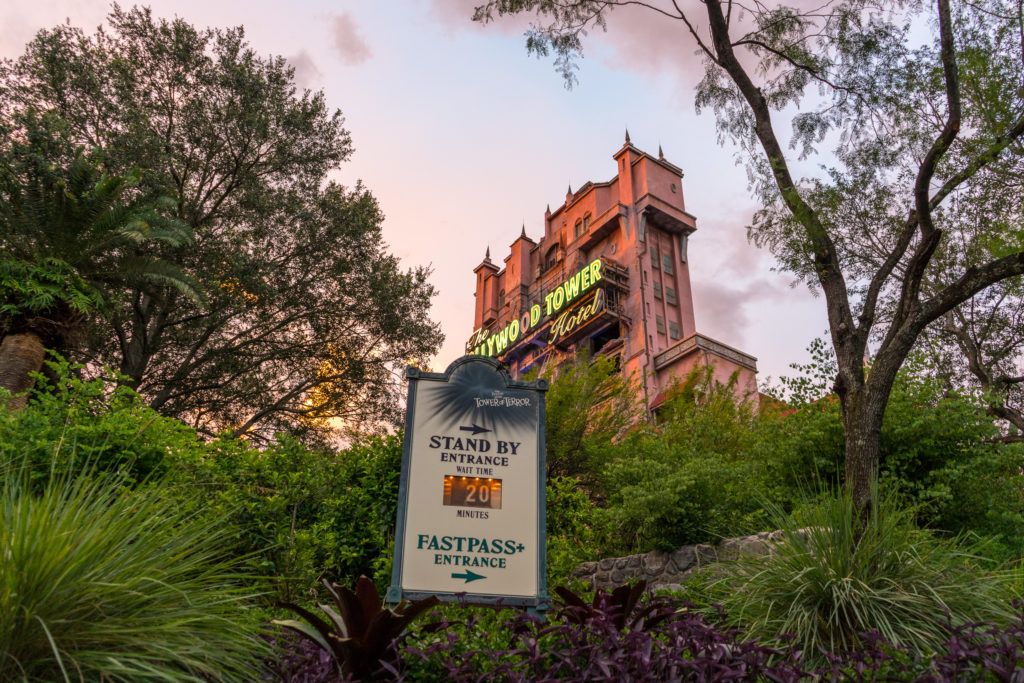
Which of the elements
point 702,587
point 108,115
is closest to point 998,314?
point 702,587

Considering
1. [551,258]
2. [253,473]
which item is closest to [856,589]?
[253,473]

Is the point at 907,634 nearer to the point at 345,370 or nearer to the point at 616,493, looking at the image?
the point at 616,493

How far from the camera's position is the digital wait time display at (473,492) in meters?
7.00

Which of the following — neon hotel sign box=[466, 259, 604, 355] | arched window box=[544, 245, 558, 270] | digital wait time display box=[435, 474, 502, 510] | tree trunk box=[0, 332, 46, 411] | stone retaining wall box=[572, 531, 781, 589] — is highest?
arched window box=[544, 245, 558, 270]

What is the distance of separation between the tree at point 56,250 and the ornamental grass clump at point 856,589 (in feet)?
41.7

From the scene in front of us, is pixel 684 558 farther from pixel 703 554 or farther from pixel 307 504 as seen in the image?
pixel 307 504

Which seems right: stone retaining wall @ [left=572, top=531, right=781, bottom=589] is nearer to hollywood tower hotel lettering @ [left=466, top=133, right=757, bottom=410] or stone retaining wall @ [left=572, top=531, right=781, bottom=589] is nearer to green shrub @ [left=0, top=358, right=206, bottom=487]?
green shrub @ [left=0, top=358, right=206, bottom=487]

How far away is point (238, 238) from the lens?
59.0ft

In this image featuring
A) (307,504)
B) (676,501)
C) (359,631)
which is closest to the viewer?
(359,631)

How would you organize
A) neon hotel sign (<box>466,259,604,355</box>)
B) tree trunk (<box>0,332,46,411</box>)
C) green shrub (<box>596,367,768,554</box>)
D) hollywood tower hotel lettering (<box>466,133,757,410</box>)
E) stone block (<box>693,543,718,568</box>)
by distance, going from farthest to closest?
neon hotel sign (<box>466,259,604,355</box>) → hollywood tower hotel lettering (<box>466,133,757,410</box>) → tree trunk (<box>0,332,46,411</box>) → green shrub (<box>596,367,768,554</box>) → stone block (<box>693,543,718,568</box>)

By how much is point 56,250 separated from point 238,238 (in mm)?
4736

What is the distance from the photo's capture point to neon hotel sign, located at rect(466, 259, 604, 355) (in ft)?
104

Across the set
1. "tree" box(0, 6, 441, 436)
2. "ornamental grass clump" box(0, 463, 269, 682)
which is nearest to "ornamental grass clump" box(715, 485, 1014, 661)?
"ornamental grass clump" box(0, 463, 269, 682)

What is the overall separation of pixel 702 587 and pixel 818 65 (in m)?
8.79
